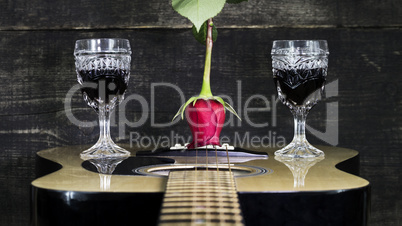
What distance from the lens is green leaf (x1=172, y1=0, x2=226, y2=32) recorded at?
2.85ft

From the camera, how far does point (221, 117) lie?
37.7 inches

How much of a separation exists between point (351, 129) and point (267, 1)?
0.38 m

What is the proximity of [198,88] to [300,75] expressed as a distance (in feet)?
1.23

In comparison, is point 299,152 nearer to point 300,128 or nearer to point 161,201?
point 300,128

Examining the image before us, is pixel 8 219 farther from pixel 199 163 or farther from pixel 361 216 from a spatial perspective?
pixel 361 216

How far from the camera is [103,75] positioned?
933 millimetres

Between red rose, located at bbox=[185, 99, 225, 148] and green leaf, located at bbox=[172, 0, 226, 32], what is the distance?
0.16 meters

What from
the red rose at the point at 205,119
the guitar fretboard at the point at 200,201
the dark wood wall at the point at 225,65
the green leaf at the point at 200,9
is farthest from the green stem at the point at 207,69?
the guitar fretboard at the point at 200,201

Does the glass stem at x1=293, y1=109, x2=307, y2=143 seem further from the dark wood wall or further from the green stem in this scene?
the dark wood wall

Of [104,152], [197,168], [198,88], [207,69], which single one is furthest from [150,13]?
[197,168]

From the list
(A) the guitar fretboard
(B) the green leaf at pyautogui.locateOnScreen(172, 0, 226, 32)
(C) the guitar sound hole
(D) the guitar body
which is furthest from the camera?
(B) the green leaf at pyautogui.locateOnScreen(172, 0, 226, 32)

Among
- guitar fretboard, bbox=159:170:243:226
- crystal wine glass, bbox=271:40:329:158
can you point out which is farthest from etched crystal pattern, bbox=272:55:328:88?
guitar fretboard, bbox=159:170:243:226

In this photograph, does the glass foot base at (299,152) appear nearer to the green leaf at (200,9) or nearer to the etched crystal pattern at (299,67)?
the etched crystal pattern at (299,67)

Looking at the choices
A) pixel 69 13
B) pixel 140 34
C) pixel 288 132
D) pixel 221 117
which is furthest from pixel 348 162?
pixel 69 13
